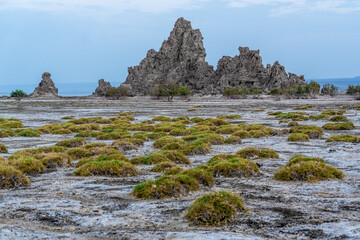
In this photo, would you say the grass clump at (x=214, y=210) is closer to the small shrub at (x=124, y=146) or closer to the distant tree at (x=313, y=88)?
the small shrub at (x=124, y=146)

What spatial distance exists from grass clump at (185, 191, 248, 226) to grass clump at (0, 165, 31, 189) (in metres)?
7.21

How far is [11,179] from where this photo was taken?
13.8m

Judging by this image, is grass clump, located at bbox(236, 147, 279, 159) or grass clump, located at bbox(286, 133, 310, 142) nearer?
grass clump, located at bbox(236, 147, 279, 159)

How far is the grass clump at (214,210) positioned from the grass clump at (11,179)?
7.21m

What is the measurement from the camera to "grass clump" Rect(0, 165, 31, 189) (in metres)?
13.6

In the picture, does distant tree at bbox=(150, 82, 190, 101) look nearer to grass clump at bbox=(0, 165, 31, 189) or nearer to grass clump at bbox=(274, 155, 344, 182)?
grass clump at bbox=(274, 155, 344, 182)

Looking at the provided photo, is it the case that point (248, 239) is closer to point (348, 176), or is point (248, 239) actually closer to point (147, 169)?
point (348, 176)

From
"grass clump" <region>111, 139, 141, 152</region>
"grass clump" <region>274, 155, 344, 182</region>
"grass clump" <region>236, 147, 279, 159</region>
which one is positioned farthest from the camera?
"grass clump" <region>111, 139, 141, 152</region>

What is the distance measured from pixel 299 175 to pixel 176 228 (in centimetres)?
690

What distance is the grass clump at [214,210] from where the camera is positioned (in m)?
9.38

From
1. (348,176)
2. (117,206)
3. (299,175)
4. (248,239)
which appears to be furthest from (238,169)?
(248,239)

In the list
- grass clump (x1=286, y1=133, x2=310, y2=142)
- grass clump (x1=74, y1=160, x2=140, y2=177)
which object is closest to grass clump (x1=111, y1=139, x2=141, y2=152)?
grass clump (x1=74, y1=160, x2=140, y2=177)

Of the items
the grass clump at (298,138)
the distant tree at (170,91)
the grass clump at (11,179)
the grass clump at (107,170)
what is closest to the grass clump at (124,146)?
the grass clump at (107,170)

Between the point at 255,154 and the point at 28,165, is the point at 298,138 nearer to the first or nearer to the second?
the point at 255,154
